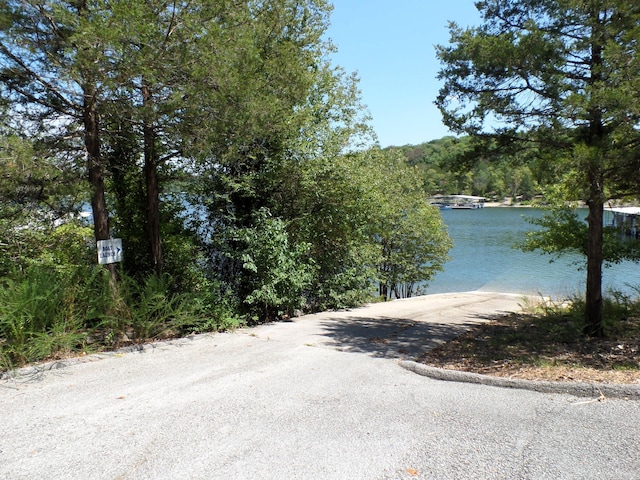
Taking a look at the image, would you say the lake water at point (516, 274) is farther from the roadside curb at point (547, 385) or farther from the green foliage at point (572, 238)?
the roadside curb at point (547, 385)

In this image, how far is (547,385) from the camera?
448cm

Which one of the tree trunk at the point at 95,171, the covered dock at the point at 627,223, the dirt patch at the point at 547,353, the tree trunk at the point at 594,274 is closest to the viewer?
the dirt patch at the point at 547,353

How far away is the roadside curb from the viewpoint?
418cm

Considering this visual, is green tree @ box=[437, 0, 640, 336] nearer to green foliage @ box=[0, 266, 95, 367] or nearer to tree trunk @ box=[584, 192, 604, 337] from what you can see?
tree trunk @ box=[584, 192, 604, 337]

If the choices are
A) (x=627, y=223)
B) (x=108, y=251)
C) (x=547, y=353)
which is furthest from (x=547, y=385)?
(x=627, y=223)

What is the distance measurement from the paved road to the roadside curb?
0.11 m

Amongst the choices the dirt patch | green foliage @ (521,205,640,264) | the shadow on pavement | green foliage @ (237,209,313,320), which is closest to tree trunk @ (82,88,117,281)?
green foliage @ (237,209,313,320)

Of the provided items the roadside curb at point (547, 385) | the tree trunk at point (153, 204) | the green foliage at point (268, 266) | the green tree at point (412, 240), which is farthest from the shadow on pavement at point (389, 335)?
the green tree at point (412, 240)

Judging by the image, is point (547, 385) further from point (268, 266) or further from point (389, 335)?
point (268, 266)

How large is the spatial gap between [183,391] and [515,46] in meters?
5.89

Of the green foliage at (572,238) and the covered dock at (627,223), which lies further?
the covered dock at (627,223)

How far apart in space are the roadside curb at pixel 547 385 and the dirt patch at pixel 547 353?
0.34 meters

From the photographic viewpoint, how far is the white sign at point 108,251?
250 inches

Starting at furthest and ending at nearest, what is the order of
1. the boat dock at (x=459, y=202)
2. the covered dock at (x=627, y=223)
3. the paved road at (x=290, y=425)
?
the boat dock at (x=459, y=202) < the covered dock at (x=627, y=223) < the paved road at (x=290, y=425)
